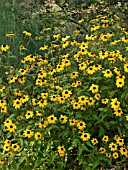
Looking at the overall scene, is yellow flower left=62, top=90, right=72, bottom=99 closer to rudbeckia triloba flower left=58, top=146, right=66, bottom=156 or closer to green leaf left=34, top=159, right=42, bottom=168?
rudbeckia triloba flower left=58, top=146, right=66, bottom=156

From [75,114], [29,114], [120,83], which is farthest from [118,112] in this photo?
[29,114]

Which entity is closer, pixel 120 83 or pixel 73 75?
pixel 120 83

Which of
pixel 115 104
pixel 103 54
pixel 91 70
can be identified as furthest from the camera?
pixel 103 54

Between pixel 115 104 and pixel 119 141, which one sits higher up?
pixel 115 104

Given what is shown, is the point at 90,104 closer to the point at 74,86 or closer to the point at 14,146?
the point at 74,86

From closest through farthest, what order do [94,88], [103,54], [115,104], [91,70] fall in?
[115,104] < [94,88] < [91,70] < [103,54]

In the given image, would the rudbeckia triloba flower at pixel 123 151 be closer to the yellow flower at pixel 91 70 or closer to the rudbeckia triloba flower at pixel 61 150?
the rudbeckia triloba flower at pixel 61 150

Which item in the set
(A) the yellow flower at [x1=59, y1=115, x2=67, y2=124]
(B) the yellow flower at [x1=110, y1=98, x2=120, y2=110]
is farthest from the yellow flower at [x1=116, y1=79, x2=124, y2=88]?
(A) the yellow flower at [x1=59, y1=115, x2=67, y2=124]

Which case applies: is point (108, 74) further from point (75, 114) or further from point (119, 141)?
point (119, 141)

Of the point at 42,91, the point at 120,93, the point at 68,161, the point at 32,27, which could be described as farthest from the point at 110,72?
the point at 32,27

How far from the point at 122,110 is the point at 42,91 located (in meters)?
0.66

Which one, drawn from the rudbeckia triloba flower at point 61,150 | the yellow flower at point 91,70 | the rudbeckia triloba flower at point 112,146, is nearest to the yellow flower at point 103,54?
the yellow flower at point 91,70

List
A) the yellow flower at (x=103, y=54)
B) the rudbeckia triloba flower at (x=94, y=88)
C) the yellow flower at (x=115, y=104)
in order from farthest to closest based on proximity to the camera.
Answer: the yellow flower at (x=103, y=54) < the rudbeckia triloba flower at (x=94, y=88) < the yellow flower at (x=115, y=104)

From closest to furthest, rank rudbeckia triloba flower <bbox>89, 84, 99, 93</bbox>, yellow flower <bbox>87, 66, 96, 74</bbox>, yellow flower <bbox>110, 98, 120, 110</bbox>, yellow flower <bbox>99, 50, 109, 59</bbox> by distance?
yellow flower <bbox>110, 98, 120, 110</bbox> < rudbeckia triloba flower <bbox>89, 84, 99, 93</bbox> < yellow flower <bbox>87, 66, 96, 74</bbox> < yellow flower <bbox>99, 50, 109, 59</bbox>
